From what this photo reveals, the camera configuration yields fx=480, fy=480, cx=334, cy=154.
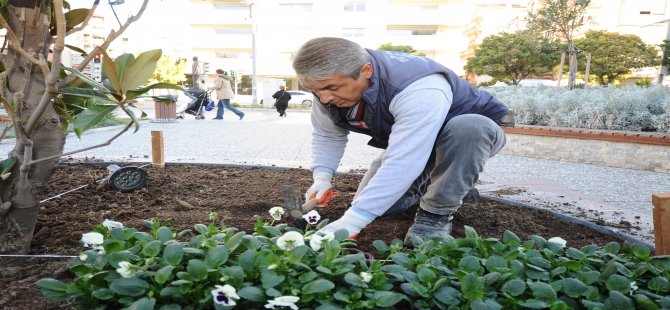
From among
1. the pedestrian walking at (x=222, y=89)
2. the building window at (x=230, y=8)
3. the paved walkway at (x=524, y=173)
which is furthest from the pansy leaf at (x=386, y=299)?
the building window at (x=230, y=8)

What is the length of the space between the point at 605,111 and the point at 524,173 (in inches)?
80.1

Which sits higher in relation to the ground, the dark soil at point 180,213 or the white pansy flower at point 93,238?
the white pansy flower at point 93,238

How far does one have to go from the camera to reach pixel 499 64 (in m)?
26.3

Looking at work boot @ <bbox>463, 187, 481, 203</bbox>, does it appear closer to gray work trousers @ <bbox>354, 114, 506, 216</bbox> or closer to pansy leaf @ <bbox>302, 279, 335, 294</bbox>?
gray work trousers @ <bbox>354, 114, 506, 216</bbox>

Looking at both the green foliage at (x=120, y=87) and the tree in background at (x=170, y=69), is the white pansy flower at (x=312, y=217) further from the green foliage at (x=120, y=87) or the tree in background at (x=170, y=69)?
the tree in background at (x=170, y=69)

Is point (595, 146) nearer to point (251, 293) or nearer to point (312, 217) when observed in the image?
point (312, 217)

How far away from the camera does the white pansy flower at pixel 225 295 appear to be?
94 centimetres

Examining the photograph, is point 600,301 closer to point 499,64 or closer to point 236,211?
point 236,211

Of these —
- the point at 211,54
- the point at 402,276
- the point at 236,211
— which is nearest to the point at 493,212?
the point at 236,211

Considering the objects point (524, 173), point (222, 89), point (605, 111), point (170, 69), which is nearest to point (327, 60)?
point (524, 173)

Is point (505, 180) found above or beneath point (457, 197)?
beneath

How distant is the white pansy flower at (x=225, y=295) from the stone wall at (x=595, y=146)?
16.8 ft

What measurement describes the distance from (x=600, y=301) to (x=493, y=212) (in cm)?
135

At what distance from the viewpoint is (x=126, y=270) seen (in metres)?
1.03
